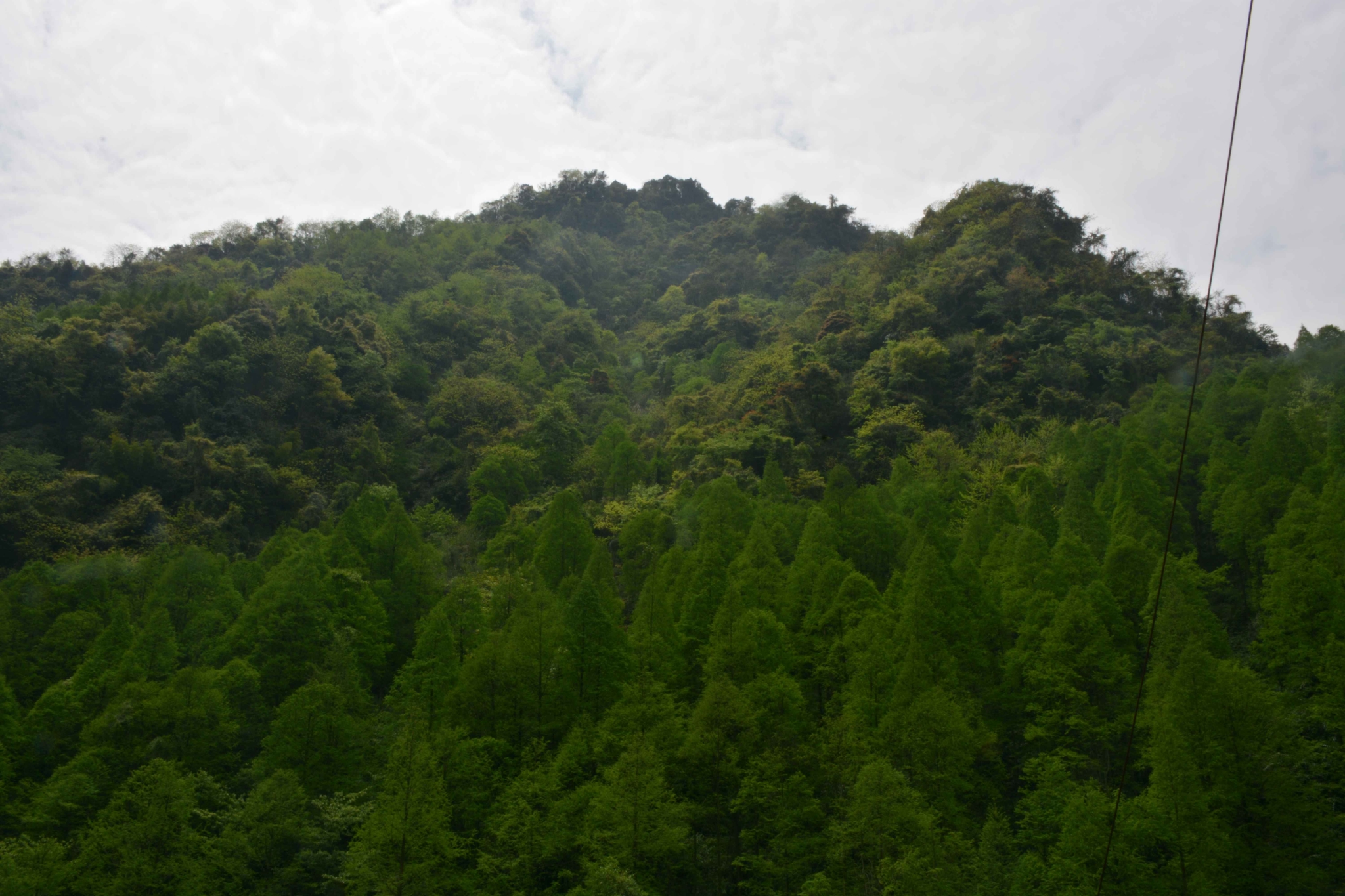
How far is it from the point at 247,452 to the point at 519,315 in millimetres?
42083

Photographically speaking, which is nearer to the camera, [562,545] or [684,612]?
[684,612]

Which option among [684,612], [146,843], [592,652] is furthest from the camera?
[684,612]

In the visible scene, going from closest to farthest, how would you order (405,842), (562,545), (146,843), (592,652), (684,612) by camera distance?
(405,842)
(146,843)
(592,652)
(684,612)
(562,545)

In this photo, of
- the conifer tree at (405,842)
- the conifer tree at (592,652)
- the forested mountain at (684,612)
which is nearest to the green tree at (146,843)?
the forested mountain at (684,612)

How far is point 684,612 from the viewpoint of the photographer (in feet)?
114

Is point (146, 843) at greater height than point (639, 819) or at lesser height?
lesser

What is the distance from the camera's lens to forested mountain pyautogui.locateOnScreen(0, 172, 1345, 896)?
2545 centimetres

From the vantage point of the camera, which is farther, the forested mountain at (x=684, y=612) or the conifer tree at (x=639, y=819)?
the forested mountain at (x=684, y=612)

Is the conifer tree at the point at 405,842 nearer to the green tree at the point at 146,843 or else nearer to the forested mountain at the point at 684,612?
the forested mountain at the point at 684,612

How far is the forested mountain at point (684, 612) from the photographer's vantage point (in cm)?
2545

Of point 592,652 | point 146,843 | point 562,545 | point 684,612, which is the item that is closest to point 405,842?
point 146,843

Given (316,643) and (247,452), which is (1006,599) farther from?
(247,452)

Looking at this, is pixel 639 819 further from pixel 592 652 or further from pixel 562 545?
pixel 562 545

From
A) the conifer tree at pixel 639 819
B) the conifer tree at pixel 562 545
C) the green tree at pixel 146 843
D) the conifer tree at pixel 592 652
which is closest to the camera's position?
the conifer tree at pixel 639 819
